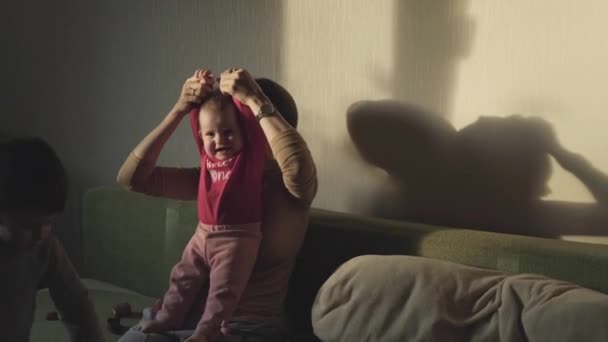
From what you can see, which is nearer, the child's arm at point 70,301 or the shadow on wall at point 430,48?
the child's arm at point 70,301

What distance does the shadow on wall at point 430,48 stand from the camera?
63.7 inches

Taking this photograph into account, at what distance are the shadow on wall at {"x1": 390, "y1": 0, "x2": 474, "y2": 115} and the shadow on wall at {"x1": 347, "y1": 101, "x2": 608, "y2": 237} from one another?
1.8 inches

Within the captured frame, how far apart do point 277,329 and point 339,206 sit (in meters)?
0.43

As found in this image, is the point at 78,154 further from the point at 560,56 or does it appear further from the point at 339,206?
the point at 560,56

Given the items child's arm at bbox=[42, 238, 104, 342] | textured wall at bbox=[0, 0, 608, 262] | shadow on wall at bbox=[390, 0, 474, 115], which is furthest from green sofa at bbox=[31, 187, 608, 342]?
child's arm at bbox=[42, 238, 104, 342]

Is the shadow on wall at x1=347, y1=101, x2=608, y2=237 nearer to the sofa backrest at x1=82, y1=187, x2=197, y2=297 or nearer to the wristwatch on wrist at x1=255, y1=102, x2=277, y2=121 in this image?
the wristwatch on wrist at x1=255, y1=102, x2=277, y2=121

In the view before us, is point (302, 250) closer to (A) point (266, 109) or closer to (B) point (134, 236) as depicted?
(A) point (266, 109)

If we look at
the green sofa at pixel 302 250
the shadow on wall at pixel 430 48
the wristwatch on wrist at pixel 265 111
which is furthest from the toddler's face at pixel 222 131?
the shadow on wall at pixel 430 48

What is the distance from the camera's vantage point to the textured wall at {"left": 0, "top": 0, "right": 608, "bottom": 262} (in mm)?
1502

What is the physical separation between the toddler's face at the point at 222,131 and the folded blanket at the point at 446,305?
0.36 metres

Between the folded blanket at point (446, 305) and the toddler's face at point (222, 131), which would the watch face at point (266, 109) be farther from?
the folded blanket at point (446, 305)

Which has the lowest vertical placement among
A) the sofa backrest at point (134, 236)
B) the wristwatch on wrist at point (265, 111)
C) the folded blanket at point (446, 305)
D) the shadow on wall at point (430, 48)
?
the sofa backrest at point (134, 236)

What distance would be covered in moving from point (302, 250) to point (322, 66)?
486 millimetres

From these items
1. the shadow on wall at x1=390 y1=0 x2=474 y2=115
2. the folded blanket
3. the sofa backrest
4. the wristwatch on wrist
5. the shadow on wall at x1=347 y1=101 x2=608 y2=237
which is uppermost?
the shadow on wall at x1=390 y1=0 x2=474 y2=115
